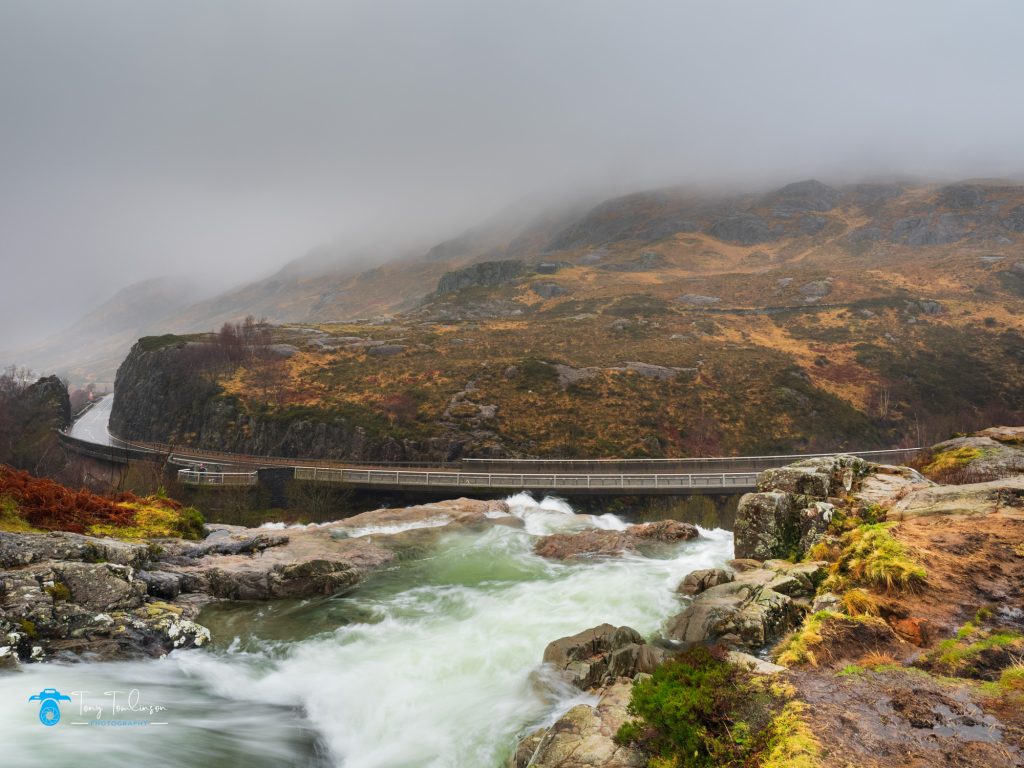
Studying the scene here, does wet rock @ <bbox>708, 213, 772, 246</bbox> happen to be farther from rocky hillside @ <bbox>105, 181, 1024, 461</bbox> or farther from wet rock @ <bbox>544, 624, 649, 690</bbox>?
wet rock @ <bbox>544, 624, 649, 690</bbox>

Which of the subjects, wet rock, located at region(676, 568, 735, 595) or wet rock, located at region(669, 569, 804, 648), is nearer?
wet rock, located at region(669, 569, 804, 648)

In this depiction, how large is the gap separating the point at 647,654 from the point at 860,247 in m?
182

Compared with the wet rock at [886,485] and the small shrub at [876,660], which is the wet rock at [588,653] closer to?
the small shrub at [876,660]

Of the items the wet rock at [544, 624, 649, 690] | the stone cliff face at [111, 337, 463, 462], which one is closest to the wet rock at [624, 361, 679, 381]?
the stone cliff face at [111, 337, 463, 462]

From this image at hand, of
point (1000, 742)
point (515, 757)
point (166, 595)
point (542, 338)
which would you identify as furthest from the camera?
point (542, 338)

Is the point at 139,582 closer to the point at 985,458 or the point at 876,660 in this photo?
the point at 876,660

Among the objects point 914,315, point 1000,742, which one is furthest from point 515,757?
point 914,315

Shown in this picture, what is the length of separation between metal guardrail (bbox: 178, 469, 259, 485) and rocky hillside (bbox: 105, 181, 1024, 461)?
10.1 meters

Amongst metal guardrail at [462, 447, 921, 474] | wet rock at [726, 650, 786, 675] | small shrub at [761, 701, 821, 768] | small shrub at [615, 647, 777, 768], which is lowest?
metal guardrail at [462, 447, 921, 474]

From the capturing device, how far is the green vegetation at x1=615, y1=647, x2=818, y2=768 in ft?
20.8

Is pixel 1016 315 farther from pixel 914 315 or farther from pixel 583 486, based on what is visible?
pixel 583 486

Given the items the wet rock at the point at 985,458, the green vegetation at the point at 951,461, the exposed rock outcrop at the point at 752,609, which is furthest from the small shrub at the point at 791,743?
the green vegetation at the point at 951,461

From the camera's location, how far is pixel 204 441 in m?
60.2

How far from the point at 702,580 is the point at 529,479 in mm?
26657
